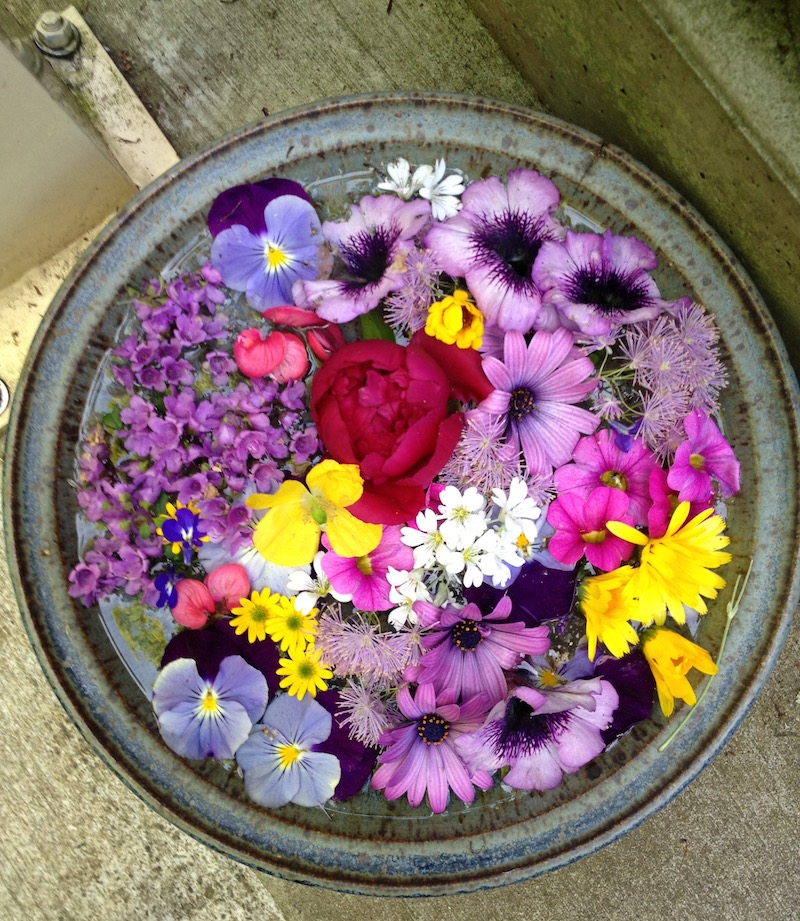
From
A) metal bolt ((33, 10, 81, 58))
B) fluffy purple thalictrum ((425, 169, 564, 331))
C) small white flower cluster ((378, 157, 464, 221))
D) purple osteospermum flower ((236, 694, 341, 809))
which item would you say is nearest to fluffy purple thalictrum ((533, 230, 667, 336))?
fluffy purple thalictrum ((425, 169, 564, 331))

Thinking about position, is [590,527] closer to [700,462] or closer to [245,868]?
[700,462]

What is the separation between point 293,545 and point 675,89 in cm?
69

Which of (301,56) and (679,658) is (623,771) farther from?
(301,56)

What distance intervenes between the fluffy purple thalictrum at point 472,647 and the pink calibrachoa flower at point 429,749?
0.02m

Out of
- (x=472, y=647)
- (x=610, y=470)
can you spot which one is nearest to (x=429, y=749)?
(x=472, y=647)

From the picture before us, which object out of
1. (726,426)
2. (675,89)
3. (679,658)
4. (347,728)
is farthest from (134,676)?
(675,89)

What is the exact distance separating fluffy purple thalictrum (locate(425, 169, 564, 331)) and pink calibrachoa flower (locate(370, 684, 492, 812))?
0.42 m

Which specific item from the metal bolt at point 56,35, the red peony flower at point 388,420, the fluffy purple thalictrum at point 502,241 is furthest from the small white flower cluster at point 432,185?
the metal bolt at point 56,35

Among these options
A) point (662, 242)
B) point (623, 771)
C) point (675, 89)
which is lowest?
point (623, 771)

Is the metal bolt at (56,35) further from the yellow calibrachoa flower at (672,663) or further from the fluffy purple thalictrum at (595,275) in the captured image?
the yellow calibrachoa flower at (672,663)

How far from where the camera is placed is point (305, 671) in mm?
788

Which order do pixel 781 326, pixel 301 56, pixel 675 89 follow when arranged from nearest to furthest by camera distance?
1. pixel 675 89
2. pixel 781 326
3. pixel 301 56

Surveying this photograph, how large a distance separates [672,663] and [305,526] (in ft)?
1.39

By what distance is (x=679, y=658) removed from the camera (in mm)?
741
